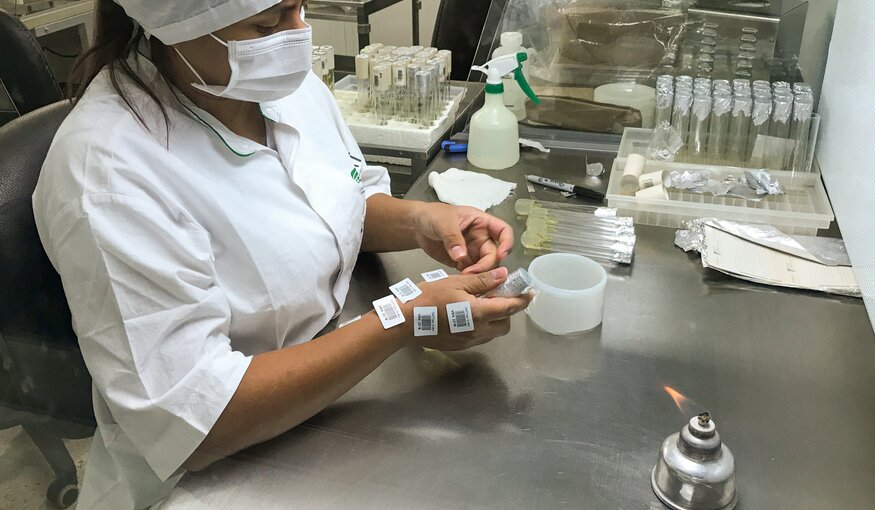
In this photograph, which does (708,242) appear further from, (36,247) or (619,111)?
(36,247)

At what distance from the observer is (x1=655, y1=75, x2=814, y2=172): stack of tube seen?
1413 mm

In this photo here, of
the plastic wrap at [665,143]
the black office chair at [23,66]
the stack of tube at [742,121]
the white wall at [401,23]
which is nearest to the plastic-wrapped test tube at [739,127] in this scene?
the stack of tube at [742,121]

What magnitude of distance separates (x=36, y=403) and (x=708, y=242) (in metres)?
1.17

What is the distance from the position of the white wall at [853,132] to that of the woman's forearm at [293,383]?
0.69 m

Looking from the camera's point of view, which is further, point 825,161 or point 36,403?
point 825,161

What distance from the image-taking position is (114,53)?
2.98ft

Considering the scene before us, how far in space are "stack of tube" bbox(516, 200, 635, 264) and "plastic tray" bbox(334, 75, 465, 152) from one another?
39cm

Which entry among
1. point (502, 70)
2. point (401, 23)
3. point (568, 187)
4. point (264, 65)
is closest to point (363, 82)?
point (502, 70)

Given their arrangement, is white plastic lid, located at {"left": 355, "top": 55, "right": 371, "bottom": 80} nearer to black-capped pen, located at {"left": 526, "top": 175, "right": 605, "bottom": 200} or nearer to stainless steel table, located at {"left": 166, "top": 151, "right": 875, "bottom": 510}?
black-capped pen, located at {"left": 526, "top": 175, "right": 605, "bottom": 200}

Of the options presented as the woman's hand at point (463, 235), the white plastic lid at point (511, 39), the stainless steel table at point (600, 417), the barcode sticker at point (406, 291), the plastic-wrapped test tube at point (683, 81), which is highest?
the white plastic lid at point (511, 39)

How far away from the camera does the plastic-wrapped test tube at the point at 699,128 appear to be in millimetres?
1455

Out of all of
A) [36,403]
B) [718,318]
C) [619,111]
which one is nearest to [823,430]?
[718,318]

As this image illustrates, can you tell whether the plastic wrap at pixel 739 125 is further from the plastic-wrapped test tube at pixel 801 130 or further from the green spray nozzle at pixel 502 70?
the green spray nozzle at pixel 502 70

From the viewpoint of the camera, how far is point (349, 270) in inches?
44.0
